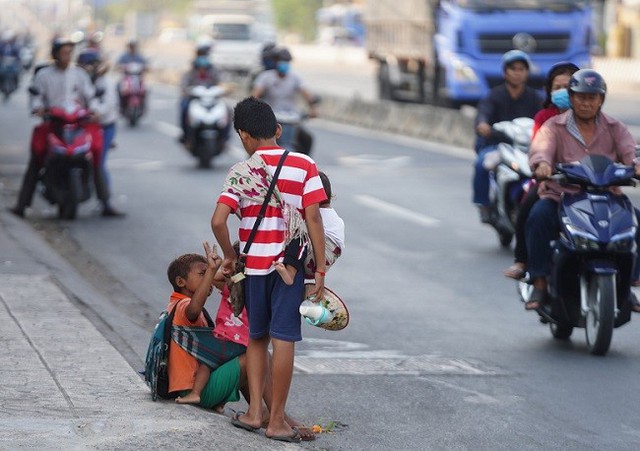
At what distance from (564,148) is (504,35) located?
18563 millimetres

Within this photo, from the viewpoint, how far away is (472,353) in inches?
378

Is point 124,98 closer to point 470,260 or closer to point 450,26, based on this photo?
point 450,26

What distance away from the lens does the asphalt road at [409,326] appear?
768 centimetres

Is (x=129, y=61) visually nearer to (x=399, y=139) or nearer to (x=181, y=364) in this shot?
(x=399, y=139)

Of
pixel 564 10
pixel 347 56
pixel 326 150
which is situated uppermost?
pixel 564 10

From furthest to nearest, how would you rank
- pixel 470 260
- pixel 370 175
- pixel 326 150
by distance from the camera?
pixel 326 150 → pixel 370 175 → pixel 470 260

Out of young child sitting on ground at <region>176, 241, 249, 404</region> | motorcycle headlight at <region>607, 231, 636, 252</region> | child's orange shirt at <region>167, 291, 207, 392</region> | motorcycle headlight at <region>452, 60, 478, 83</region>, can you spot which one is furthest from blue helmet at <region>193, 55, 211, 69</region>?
young child sitting on ground at <region>176, 241, 249, 404</region>

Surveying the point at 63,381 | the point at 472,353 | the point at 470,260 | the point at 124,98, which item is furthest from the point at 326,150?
the point at 63,381

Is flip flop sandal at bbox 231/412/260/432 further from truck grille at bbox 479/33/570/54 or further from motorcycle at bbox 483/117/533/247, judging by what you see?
truck grille at bbox 479/33/570/54

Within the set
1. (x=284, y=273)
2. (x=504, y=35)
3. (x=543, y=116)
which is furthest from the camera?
(x=504, y=35)

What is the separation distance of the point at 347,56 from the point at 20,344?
72153 millimetres

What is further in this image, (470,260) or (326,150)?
(326,150)

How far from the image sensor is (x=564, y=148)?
9719mm

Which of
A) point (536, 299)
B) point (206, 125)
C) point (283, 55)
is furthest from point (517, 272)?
point (206, 125)
